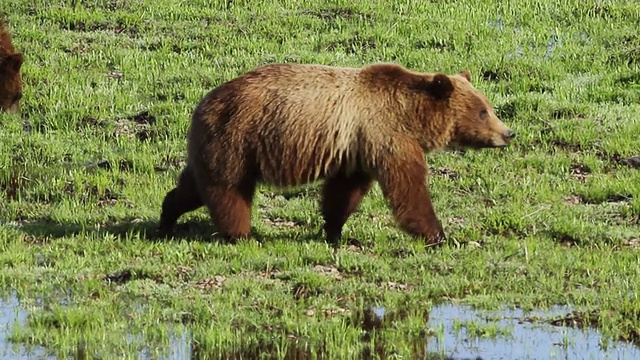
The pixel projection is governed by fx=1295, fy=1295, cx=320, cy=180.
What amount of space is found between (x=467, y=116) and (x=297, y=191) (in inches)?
76.1

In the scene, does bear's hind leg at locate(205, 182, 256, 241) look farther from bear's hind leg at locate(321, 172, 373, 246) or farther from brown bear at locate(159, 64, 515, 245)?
bear's hind leg at locate(321, 172, 373, 246)

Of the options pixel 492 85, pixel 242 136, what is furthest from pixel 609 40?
pixel 242 136

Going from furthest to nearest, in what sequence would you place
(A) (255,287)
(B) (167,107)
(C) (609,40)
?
(C) (609,40)
(B) (167,107)
(A) (255,287)

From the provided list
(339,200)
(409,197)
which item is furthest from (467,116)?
(339,200)

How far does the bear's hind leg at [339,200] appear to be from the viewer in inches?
388

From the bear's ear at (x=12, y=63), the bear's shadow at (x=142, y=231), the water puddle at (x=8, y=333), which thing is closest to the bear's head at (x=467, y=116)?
the bear's shadow at (x=142, y=231)

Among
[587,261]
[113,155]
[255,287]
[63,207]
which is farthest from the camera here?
[113,155]

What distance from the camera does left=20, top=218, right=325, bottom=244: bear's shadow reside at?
9.76 m

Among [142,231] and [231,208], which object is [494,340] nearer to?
[231,208]

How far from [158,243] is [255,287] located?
1.31 m

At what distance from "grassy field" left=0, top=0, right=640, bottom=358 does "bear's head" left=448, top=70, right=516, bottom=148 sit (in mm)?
632

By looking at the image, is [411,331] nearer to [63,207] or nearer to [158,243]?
[158,243]

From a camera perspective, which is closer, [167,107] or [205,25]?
[167,107]

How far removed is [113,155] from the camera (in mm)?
12062
